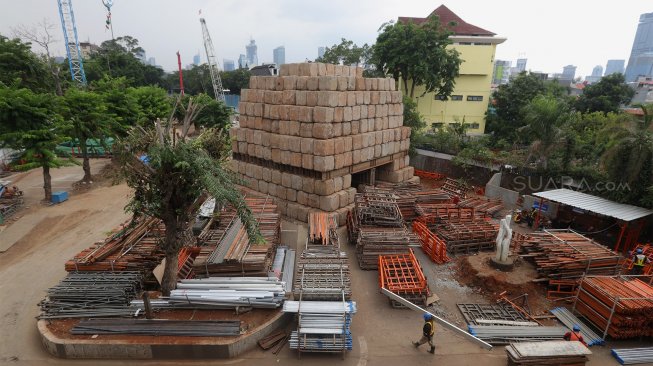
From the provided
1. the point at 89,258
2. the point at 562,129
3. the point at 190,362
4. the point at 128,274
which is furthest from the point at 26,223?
the point at 562,129

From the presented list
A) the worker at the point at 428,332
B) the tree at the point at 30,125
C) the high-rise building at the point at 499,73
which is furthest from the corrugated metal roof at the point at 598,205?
the high-rise building at the point at 499,73

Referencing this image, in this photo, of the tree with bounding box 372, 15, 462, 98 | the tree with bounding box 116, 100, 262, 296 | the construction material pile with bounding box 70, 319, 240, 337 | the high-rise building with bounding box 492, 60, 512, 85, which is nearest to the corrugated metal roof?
the tree with bounding box 116, 100, 262, 296

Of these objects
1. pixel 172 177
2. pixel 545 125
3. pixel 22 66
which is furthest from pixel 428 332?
pixel 22 66

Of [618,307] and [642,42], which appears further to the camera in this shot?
[642,42]

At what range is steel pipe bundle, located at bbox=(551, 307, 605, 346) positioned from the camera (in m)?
8.05

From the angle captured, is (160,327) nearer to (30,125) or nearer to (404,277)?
(404,277)

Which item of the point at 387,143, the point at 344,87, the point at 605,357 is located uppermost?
the point at 344,87

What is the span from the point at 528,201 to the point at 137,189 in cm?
1584

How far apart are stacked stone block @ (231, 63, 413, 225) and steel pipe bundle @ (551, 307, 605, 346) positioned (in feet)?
26.3

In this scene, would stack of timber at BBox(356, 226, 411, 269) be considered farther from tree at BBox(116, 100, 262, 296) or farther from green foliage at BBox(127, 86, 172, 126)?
green foliage at BBox(127, 86, 172, 126)

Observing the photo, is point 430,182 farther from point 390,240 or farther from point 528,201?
point 390,240

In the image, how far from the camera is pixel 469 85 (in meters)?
35.4

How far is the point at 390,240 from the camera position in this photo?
11281mm

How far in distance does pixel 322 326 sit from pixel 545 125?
48.0 feet
